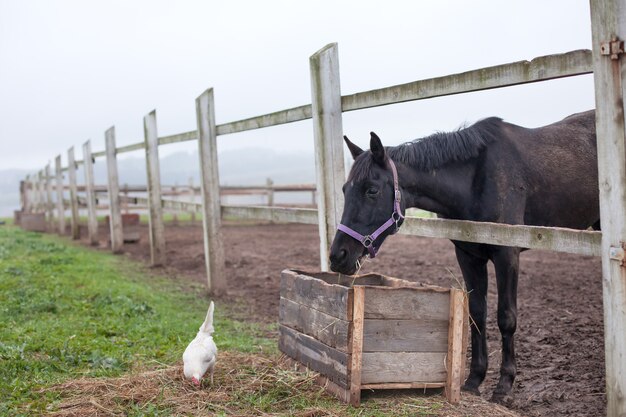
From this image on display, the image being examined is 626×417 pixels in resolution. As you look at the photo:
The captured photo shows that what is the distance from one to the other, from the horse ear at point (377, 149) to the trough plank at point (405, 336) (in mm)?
1032

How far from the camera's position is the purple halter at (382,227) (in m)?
3.71

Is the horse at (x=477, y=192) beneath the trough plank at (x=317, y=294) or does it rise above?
above

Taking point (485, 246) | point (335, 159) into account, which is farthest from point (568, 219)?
point (335, 159)

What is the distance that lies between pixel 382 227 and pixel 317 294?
1.92 feet

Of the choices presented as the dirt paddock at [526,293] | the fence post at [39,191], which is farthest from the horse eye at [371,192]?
the fence post at [39,191]

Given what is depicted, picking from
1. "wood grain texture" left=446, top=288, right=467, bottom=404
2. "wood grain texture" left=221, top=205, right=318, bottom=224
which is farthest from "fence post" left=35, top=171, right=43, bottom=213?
"wood grain texture" left=446, top=288, right=467, bottom=404

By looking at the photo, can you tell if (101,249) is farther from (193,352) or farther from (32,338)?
(193,352)

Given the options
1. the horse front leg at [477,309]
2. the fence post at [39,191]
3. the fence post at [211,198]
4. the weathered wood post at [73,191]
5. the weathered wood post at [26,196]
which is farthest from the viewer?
the weathered wood post at [26,196]

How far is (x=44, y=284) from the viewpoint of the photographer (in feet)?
24.2

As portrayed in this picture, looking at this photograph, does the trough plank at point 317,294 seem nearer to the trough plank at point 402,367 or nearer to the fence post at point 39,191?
the trough plank at point 402,367

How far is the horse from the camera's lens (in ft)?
12.4

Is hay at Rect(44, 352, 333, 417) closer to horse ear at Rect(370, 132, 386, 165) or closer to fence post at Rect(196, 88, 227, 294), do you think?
horse ear at Rect(370, 132, 386, 165)

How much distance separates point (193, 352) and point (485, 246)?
1934 millimetres

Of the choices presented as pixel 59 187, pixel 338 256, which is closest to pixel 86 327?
pixel 338 256
